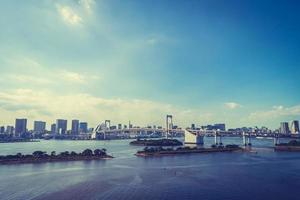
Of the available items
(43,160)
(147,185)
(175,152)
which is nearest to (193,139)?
(175,152)

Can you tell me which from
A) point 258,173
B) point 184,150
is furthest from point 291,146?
point 258,173

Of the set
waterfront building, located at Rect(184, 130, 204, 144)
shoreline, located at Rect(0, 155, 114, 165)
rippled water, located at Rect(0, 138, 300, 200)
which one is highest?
waterfront building, located at Rect(184, 130, 204, 144)

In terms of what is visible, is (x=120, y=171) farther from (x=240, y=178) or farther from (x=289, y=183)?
(x=289, y=183)

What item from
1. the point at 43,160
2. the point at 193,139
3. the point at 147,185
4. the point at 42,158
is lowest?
the point at 147,185

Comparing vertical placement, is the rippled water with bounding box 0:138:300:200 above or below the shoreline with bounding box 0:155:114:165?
below

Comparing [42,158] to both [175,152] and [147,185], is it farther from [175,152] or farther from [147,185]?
[175,152]

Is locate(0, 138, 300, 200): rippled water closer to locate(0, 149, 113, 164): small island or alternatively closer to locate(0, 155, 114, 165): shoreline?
locate(0, 155, 114, 165): shoreline

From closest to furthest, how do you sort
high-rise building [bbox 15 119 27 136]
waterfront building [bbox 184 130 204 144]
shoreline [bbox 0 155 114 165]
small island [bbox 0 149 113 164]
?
shoreline [bbox 0 155 114 165]
small island [bbox 0 149 113 164]
waterfront building [bbox 184 130 204 144]
high-rise building [bbox 15 119 27 136]

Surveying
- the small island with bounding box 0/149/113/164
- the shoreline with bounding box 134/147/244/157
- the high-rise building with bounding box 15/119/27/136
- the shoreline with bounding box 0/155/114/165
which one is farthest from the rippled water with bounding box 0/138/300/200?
the high-rise building with bounding box 15/119/27/136

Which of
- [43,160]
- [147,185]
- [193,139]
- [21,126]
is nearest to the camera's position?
[147,185]

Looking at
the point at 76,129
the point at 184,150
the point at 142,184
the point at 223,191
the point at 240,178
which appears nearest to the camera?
the point at 223,191

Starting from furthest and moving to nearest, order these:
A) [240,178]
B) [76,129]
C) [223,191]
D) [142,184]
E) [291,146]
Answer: [76,129], [291,146], [240,178], [142,184], [223,191]
